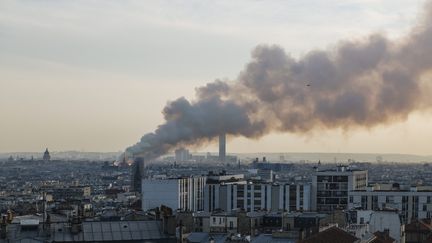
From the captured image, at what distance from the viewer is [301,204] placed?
423 ft

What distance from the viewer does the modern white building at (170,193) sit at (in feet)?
430

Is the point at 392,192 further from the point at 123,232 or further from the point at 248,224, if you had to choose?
the point at 123,232

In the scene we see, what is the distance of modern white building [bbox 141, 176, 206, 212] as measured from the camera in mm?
131000

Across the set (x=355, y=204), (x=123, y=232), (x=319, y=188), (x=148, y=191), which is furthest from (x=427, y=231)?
(x=148, y=191)

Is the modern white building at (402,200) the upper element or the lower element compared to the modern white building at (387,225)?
lower

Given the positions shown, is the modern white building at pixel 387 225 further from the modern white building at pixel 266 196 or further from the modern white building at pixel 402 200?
the modern white building at pixel 266 196

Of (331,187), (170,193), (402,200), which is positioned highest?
(331,187)

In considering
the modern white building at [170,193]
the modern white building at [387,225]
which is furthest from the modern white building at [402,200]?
the modern white building at [387,225]

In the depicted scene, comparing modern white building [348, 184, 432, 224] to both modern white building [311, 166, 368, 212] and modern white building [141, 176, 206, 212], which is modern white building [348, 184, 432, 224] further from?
modern white building [141, 176, 206, 212]

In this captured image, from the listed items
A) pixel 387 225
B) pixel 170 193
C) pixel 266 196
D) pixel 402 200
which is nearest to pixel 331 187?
pixel 266 196

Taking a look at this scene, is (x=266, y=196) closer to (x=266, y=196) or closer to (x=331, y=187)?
(x=266, y=196)

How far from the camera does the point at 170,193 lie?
133250 mm

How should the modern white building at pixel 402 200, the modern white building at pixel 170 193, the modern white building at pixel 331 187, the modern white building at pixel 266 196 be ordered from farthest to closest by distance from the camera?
the modern white building at pixel 170 193 < the modern white building at pixel 266 196 < the modern white building at pixel 331 187 < the modern white building at pixel 402 200

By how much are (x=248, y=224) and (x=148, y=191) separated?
48.2m
